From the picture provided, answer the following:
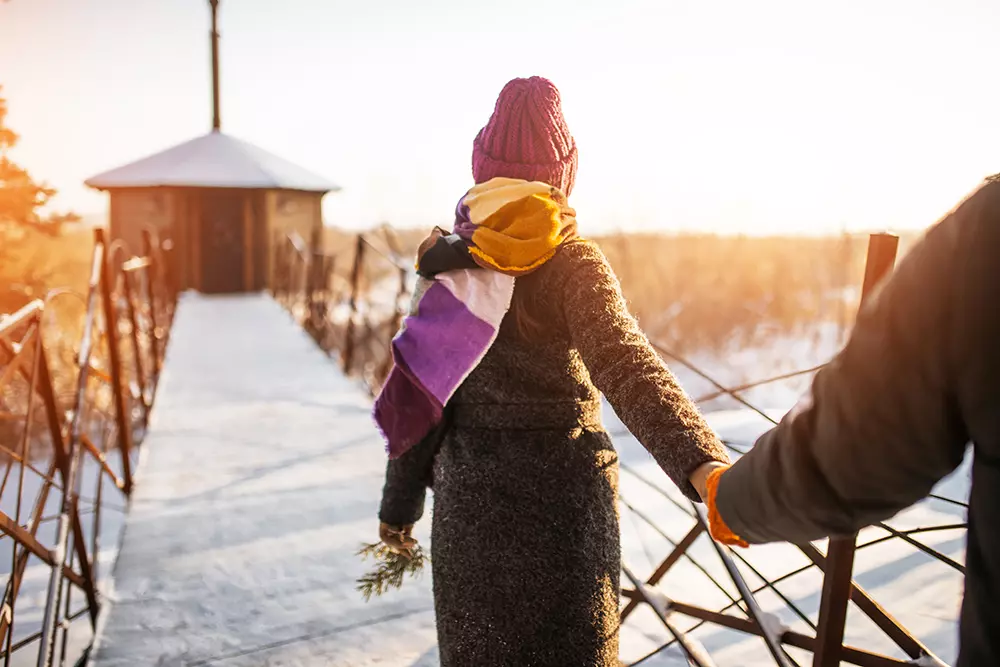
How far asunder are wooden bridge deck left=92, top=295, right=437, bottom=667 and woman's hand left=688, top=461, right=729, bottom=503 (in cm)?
175

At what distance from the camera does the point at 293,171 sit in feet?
49.0

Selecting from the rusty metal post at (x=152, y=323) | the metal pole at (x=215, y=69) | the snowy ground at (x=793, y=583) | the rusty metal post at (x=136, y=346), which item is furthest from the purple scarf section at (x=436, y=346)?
the metal pole at (x=215, y=69)

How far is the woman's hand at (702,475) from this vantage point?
3.04ft

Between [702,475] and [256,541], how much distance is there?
2.70 m

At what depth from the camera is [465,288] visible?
129 cm

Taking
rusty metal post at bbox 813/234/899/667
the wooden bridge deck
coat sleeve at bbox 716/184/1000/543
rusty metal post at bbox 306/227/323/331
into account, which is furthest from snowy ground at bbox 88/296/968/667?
rusty metal post at bbox 306/227/323/331

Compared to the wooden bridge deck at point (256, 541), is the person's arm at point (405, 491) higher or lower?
higher

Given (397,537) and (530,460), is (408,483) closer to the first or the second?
(397,537)

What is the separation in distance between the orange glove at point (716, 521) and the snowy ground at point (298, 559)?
1.28 m

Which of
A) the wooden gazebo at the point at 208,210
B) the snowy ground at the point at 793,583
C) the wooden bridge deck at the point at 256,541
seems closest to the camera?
the wooden bridge deck at the point at 256,541

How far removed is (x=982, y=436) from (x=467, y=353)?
85 cm

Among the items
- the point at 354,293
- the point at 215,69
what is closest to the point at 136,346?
the point at 354,293

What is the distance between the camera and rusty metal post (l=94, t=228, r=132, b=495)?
3.60 meters

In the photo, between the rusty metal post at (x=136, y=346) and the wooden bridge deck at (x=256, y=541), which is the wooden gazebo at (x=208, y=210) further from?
the rusty metal post at (x=136, y=346)
